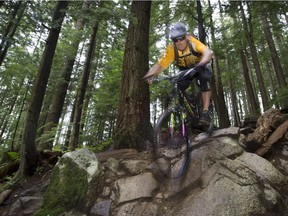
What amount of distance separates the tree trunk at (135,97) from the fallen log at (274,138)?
8.28ft

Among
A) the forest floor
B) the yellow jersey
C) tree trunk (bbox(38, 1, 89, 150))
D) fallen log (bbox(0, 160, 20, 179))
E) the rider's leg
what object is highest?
tree trunk (bbox(38, 1, 89, 150))

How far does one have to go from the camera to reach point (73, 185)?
499 centimetres

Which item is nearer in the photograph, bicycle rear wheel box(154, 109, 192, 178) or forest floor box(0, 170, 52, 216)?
bicycle rear wheel box(154, 109, 192, 178)

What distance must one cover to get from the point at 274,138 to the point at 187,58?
2.93 meters

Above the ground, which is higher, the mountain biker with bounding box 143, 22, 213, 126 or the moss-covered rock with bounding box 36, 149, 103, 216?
the mountain biker with bounding box 143, 22, 213, 126

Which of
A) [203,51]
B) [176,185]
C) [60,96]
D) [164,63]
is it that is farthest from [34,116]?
[60,96]

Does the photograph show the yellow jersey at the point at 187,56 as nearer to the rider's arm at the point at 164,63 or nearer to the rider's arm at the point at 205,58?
the rider's arm at the point at 164,63

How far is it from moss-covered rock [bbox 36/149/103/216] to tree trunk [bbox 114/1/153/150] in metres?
A: 1.18

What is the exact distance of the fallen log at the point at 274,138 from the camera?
5675 mm

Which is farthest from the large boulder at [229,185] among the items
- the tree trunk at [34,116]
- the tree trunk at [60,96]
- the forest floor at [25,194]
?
the tree trunk at [60,96]

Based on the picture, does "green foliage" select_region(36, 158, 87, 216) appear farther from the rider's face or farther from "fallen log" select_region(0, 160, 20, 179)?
the rider's face

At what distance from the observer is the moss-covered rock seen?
15.5 ft

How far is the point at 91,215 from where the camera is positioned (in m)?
4.48

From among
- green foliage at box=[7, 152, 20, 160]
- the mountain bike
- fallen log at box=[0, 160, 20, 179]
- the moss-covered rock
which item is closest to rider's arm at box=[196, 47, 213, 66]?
the mountain bike
